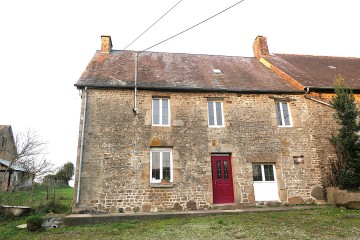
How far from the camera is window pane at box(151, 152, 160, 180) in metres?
9.86

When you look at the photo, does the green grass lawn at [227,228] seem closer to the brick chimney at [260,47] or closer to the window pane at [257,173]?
the window pane at [257,173]

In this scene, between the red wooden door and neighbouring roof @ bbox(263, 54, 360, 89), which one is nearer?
the red wooden door

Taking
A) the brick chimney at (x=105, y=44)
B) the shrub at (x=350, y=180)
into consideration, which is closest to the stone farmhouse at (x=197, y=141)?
the shrub at (x=350, y=180)

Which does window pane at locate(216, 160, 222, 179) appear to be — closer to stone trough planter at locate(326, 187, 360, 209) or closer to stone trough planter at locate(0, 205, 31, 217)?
stone trough planter at locate(326, 187, 360, 209)

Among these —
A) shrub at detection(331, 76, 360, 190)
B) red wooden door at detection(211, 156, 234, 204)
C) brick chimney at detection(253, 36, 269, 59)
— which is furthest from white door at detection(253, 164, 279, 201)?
brick chimney at detection(253, 36, 269, 59)

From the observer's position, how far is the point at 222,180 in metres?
10.3

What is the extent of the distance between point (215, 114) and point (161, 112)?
2.43 metres

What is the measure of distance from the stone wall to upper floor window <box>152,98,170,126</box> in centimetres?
24

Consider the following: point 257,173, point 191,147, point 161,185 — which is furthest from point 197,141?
point 257,173

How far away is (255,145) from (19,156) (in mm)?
9294

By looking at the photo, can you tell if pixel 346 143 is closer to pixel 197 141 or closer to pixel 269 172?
pixel 269 172

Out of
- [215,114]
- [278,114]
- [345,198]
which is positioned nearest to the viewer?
[345,198]

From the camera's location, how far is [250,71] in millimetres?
14031

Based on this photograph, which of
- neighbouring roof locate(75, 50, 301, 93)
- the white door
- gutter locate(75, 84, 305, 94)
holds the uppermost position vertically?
neighbouring roof locate(75, 50, 301, 93)
